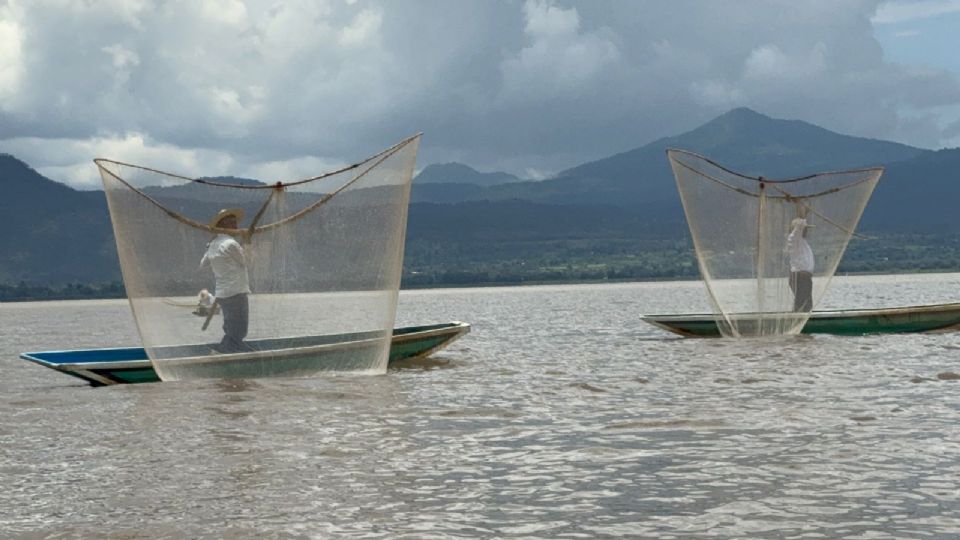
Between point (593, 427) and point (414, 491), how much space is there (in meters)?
3.90

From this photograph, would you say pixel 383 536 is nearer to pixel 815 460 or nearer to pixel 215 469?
pixel 215 469

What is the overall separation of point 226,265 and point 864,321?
1496cm

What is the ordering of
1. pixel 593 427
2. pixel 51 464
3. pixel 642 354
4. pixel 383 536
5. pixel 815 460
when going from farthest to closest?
pixel 642 354
pixel 593 427
pixel 51 464
pixel 815 460
pixel 383 536

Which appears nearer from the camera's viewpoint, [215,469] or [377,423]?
[215,469]

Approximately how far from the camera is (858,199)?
26.8 metres

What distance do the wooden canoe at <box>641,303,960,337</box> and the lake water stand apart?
5.85m

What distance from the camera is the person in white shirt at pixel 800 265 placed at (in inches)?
1022

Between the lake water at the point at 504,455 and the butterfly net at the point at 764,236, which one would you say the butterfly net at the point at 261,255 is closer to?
the lake water at the point at 504,455

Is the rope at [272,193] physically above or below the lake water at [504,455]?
above

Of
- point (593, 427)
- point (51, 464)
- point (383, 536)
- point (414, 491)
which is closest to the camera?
point (383, 536)

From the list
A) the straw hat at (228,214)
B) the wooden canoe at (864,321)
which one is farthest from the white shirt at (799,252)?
→ the straw hat at (228,214)

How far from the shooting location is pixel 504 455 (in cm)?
1215

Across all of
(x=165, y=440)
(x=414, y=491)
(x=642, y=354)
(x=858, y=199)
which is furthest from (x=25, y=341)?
(x=414, y=491)

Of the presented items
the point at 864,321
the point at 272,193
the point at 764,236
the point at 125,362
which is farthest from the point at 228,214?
the point at 864,321
